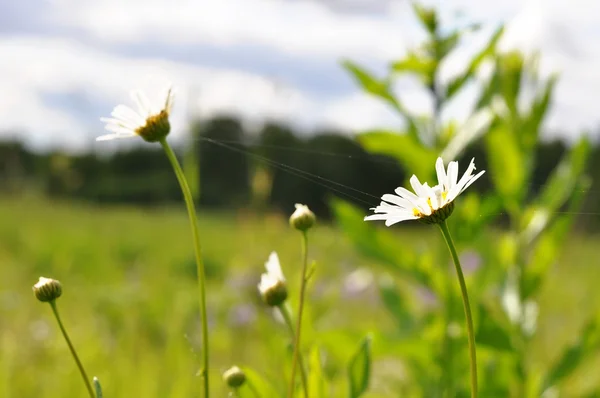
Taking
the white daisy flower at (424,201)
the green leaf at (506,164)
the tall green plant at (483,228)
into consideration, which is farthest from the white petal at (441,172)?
the green leaf at (506,164)

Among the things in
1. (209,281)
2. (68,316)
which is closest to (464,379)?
(68,316)

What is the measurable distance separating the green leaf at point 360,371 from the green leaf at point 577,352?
62 cm

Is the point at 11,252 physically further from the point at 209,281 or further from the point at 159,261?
the point at 209,281

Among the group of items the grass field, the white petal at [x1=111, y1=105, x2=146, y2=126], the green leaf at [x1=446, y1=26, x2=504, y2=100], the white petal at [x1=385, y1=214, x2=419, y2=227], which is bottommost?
the grass field

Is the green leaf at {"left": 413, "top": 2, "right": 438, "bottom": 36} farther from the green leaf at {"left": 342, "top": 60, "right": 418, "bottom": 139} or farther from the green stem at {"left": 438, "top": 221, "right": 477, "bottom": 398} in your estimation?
the green stem at {"left": 438, "top": 221, "right": 477, "bottom": 398}

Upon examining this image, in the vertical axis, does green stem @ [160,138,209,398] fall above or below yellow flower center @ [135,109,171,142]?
below

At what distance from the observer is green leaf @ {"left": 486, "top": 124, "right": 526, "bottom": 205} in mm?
999

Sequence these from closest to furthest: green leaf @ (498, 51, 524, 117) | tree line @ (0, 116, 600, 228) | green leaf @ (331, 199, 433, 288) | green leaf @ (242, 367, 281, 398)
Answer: green leaf @ (242, 367, 281, 398), green leaf @ (331, 199, 433, 288), green leaf @ (498, 51, 524, 117), tree line @ (0, 116, 600, 228)

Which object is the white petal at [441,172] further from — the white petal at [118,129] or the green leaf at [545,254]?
the green leaf at [545,254]

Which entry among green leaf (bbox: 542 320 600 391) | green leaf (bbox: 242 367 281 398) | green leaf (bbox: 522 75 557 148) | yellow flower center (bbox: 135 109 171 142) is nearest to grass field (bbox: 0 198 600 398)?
green leaf (bbox: 242 367 281 398)

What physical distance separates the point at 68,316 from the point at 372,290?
1.25m

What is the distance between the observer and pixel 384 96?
3.07ft

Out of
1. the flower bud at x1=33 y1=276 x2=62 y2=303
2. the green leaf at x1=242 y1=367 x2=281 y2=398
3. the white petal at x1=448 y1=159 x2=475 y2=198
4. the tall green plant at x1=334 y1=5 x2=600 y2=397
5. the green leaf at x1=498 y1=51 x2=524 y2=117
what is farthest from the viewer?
the green leaf at x1=498 y1=51 x2=524 y2=117

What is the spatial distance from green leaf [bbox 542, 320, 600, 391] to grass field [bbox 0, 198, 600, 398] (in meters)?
0.23
